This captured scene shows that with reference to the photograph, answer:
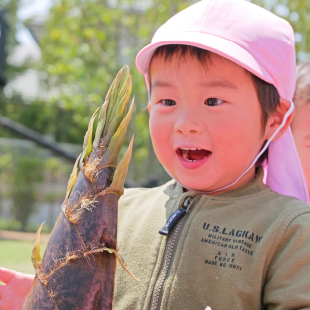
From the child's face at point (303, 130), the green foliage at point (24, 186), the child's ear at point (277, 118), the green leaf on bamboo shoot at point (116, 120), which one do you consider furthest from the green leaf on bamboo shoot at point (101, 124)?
the green foliage at point (24, 186)

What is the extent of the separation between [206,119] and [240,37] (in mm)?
353

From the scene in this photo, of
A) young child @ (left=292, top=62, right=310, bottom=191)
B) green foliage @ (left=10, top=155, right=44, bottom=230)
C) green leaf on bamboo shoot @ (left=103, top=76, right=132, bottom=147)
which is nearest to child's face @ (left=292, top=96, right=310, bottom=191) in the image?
young child @ (left=292, top=62, right=310, bottom=191)

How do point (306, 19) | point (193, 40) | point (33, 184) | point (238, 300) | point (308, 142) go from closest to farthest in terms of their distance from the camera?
point (238, 300), point (193, 40), point (308, 142), point (306, 19), point (33, 184)

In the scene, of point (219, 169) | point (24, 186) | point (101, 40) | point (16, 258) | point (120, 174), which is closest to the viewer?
point (120, 174)

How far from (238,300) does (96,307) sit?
577mm

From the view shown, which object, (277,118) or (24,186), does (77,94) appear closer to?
(24,186)

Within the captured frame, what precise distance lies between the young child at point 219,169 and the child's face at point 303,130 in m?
0.67

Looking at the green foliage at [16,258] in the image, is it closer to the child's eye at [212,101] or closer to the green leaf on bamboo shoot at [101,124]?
the child's eye at [212,101]

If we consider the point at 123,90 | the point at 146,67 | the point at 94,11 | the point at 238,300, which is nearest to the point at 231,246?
the point at 238,300

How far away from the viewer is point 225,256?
1.55 meters

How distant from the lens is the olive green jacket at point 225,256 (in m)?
1.46

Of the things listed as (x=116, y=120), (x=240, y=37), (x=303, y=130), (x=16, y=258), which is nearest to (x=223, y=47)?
(x=240, y=37)

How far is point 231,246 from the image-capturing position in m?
1.56

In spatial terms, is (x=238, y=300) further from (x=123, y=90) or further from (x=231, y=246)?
(x=123, y=90)
